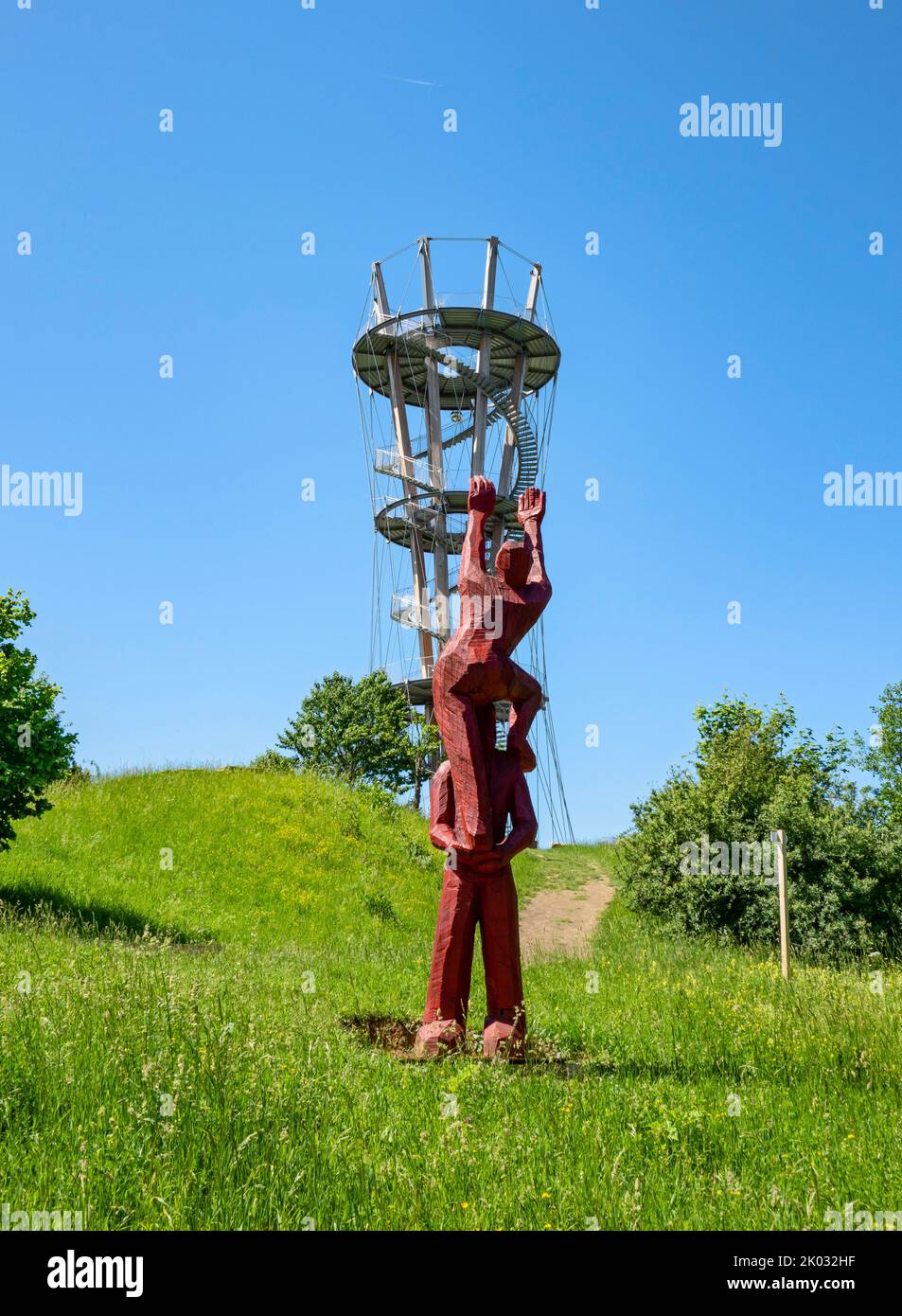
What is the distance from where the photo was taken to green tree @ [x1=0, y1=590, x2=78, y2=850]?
1544 cm

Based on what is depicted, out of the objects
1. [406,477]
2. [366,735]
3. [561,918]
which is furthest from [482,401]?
[561,918]

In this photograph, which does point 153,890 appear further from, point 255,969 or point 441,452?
point 441,452

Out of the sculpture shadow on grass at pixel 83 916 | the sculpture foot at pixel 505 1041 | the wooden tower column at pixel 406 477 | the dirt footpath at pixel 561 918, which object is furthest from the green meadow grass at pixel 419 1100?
the wooden tower column at pixel 406 477

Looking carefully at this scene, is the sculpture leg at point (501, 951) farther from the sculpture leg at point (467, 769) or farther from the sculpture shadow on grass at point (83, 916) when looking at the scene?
the sculpture shadow on grass at point (83, 916)

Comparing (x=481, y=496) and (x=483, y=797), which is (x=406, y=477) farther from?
(x=483, y=797)

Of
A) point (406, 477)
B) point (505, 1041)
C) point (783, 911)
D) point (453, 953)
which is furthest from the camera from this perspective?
point (406, 477)

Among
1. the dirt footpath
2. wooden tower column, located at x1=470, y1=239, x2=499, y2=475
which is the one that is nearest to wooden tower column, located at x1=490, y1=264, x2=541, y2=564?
wooden tower column, located at x1=470, y1=239, x2=499, y2=475

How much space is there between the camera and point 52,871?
58.5 ft

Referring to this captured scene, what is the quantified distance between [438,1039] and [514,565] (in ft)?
13.8

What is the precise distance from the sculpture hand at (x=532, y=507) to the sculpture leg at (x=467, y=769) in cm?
208

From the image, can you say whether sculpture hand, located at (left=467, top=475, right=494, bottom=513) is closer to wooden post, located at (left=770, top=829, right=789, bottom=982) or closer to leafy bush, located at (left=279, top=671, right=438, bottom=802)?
wooden post, located at (left=770, top=829, right=789, bottom=982)

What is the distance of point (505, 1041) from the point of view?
7734 mm

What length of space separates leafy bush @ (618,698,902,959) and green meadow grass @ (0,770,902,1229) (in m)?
5.72

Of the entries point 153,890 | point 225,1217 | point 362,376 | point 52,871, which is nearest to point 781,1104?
point 225,1217
